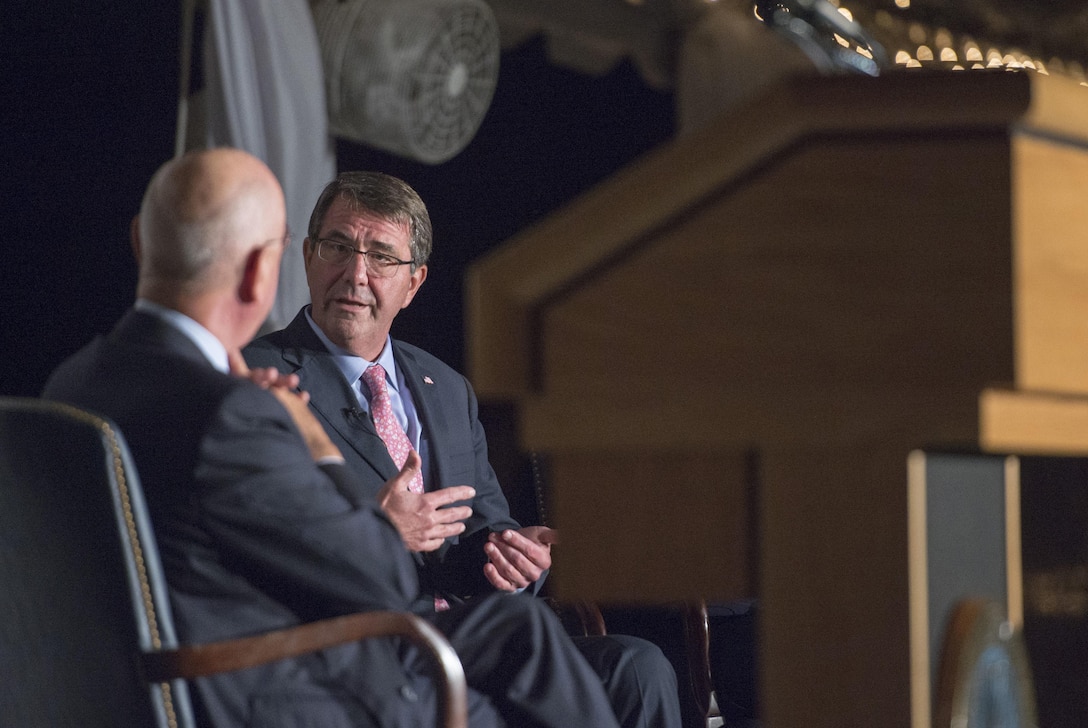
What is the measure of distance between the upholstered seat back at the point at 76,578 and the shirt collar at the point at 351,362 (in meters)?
1.18

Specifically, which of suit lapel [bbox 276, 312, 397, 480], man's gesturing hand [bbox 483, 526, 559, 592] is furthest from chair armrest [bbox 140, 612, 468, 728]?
suit lapel [bbox 276, 312, 397, 480]

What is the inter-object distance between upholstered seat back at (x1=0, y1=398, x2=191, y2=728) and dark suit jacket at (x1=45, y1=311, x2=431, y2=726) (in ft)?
0.25

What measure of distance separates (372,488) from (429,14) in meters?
1.48

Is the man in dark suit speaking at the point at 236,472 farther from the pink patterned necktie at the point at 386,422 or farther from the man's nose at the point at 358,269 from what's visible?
the man's nose at the point at 358,269

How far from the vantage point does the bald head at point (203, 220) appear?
1.70 meters

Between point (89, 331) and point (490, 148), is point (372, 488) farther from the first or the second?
point (490, 148)

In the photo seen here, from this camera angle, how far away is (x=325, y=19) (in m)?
3.50

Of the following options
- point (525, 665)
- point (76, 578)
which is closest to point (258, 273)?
point (76, 578)

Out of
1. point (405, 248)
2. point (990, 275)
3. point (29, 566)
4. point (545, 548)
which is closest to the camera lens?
point (990, 275)

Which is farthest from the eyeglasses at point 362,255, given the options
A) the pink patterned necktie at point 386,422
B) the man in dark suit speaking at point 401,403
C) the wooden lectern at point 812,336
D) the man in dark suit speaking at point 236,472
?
the wooden lectern at point 812,336

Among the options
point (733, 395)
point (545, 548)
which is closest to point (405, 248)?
point (545, 548)

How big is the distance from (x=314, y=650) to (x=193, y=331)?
45 cm

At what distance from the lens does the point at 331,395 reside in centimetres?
274

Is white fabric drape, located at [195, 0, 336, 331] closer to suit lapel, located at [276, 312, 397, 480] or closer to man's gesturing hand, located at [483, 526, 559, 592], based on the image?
suit lapel, located at [276, 312, 397, 480]
